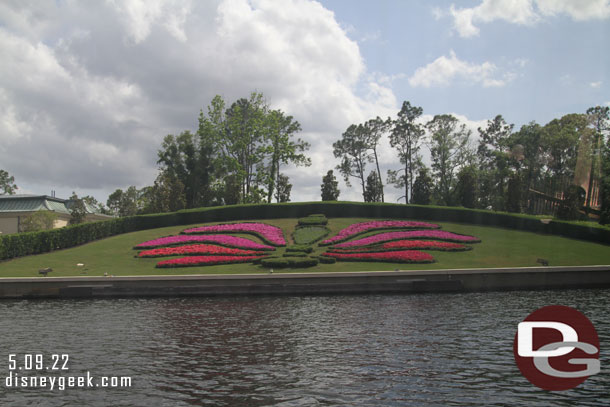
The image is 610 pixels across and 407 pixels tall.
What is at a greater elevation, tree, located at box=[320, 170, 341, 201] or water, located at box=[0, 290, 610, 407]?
tree, located at box=[320, 170, 341, 201]

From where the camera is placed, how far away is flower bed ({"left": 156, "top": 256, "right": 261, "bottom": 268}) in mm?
27234

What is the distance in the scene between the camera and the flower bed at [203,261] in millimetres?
27234

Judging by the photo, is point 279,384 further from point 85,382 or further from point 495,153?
point 495,153

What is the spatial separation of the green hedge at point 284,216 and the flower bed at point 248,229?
4.47 meters

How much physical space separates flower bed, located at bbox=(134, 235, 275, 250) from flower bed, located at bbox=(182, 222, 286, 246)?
5.85 feet

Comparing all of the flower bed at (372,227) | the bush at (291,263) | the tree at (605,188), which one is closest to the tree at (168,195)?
the flower bed at (372,227)

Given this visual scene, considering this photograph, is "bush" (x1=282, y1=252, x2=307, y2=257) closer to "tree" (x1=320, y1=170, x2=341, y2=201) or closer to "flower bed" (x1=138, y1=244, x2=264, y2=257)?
"flower bed" (x1=138, y1=244, x2=264, y2=257)

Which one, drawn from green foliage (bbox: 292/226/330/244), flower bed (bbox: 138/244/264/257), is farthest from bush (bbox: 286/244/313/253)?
green foliage (bbox: 292/226/330/244)

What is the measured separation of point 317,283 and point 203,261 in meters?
9.77

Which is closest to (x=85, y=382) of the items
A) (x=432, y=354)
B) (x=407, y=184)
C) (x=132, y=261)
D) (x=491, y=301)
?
(x=432, y=354)

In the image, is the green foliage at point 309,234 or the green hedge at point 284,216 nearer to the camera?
the green hedge at point 284,216

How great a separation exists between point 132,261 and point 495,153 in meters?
48.8

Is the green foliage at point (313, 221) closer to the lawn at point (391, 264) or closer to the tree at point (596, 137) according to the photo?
the lawn at point (391, 264)
